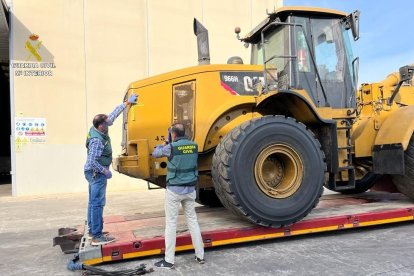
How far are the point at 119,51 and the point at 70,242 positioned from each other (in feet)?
32.3

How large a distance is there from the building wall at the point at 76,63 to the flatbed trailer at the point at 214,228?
7.85 metres

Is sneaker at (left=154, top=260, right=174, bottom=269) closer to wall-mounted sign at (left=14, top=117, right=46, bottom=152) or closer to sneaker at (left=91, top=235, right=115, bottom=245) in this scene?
sneaker at (left=91, top=235, right=115, bottom=245)

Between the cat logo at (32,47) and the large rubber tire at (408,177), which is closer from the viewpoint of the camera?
the large rubber tire at (408,177)

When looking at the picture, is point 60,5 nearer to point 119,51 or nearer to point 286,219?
point 119,51

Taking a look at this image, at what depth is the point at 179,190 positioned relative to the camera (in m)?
4.94

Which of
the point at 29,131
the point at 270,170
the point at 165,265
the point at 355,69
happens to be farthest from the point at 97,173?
the point at 29,131

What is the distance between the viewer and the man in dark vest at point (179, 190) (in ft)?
16.1

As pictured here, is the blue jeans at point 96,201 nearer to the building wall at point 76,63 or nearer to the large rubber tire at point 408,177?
the large rubber tire at point 408,177

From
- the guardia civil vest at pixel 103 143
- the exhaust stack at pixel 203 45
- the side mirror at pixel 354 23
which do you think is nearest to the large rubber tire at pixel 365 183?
the side mirror at pixel 354 23

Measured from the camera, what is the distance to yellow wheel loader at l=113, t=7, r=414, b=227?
18.2 ft

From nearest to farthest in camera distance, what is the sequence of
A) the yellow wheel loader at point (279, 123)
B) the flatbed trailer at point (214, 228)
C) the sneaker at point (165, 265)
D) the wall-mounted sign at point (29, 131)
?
the sneaker at point (165, 265), the flatbed trailer at point (214, 228), the yellow wheel loader at point (279, 123), the wall-mounted sign at point (29, 131)

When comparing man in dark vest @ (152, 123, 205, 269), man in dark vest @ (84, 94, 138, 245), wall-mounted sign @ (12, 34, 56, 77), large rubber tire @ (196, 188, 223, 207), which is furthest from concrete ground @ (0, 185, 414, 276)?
wall-mounted sign @ (12, 34, 56, 77)

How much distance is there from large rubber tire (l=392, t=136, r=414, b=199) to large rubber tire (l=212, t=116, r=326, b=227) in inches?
70.3

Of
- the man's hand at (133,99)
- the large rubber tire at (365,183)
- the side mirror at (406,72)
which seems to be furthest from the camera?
the large rubber tire at (365,183)
